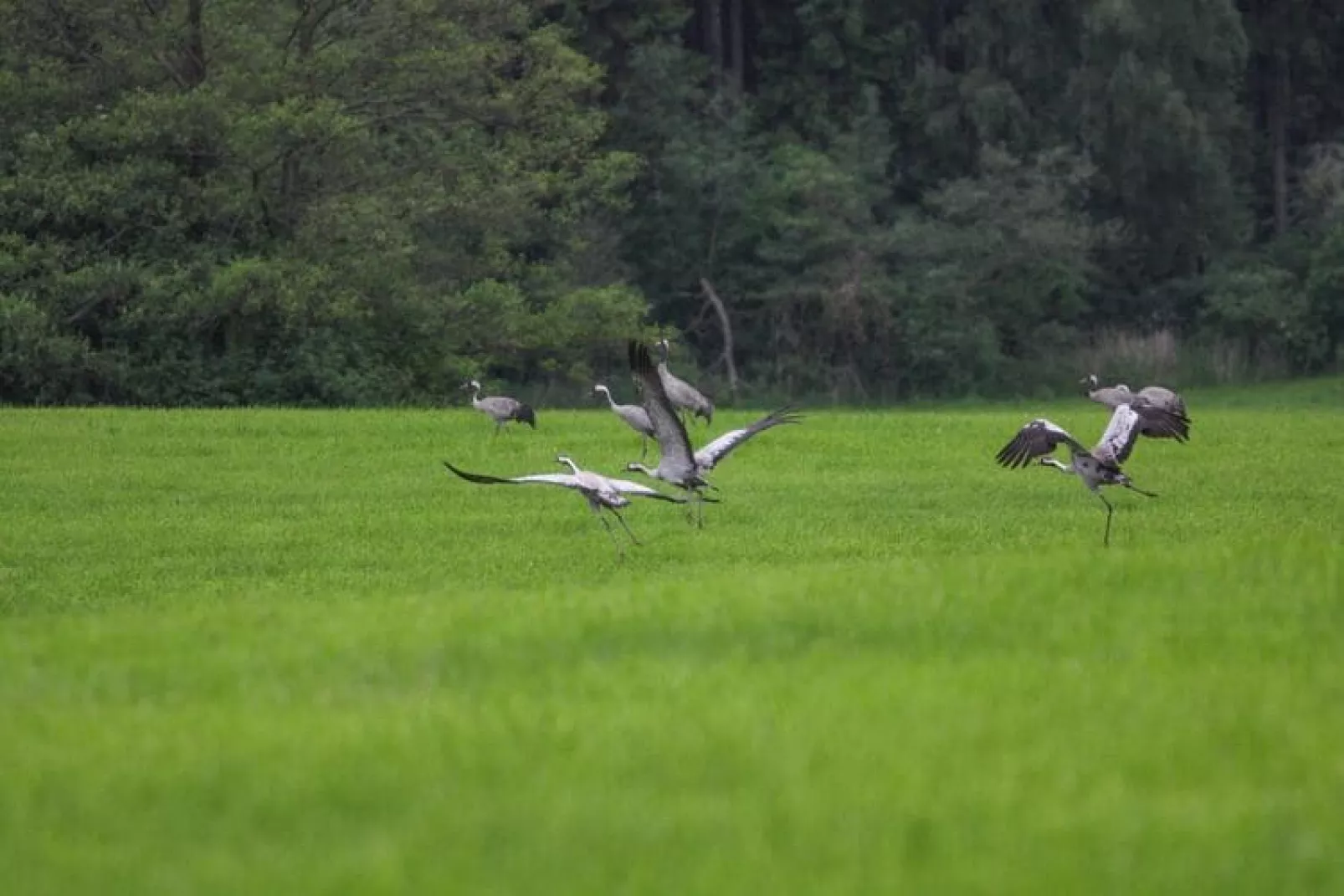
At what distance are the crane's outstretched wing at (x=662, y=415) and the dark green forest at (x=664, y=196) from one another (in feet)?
52.4

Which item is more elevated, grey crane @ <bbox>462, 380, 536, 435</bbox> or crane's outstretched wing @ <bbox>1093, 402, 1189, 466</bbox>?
crane's outstretched wing @ <bbox>1093, 402, 1189, 466</bbox>

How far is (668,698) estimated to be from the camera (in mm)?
9141

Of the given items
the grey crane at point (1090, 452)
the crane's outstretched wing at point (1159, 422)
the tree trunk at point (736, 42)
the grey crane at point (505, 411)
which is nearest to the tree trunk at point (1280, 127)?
the tree trunk at point (736, 42)

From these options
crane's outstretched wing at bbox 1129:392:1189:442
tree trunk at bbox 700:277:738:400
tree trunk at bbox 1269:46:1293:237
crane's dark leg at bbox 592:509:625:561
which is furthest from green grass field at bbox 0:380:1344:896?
tree trunk at bbox 1269:46:1293:237

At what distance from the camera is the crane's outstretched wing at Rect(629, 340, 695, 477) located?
14562mm

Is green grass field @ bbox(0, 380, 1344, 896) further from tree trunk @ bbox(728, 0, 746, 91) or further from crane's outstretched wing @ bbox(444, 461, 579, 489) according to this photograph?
tree trunk @ bbox(728, 0, 746, 91)

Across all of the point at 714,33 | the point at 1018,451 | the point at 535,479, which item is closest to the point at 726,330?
the point at 714,33

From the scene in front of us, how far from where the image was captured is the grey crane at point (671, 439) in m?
14.6

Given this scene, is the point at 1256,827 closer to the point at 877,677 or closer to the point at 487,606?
the point at 877,677

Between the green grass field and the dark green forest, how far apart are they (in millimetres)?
14170

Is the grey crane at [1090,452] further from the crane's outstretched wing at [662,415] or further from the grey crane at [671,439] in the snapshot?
the crane's outstretched wing at [662,415]

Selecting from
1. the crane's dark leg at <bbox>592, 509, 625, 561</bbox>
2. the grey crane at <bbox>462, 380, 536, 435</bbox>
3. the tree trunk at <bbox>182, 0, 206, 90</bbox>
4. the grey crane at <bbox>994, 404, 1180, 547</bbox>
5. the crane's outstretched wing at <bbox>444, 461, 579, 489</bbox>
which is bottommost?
the grey crane at <bbox>462, 380, 536, 435</bbox>

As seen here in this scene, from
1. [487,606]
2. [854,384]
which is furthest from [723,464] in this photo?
[854,384]

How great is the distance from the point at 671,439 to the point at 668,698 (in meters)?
6.23
